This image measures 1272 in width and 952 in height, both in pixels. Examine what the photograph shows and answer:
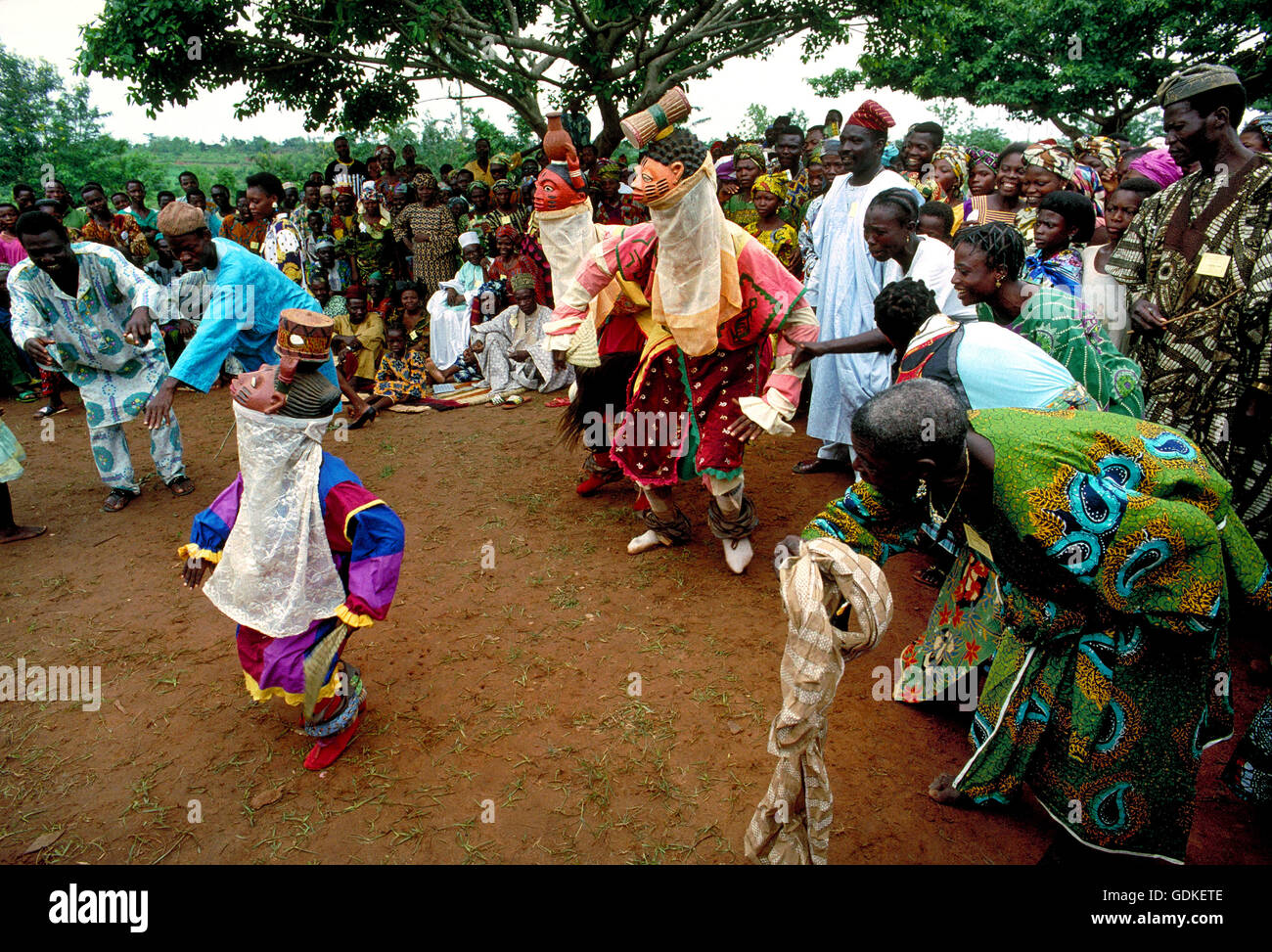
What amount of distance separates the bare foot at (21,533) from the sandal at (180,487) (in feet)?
2.77

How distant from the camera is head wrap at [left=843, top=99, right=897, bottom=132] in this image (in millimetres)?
4828

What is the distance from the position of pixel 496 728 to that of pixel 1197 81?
13.7 feet

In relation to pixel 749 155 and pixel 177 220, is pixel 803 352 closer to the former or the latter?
pixel 177 220

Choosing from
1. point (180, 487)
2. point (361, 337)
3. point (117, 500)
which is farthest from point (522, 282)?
point (117, 500)

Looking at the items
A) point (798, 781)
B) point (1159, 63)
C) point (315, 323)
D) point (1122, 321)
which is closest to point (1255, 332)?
point (1122, 321)

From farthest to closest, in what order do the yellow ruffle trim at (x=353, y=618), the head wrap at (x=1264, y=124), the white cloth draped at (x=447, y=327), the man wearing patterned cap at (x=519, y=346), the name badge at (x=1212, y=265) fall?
1. the white cloth draped at (x=447, y=327)
2. the man wearing patterned cap at (x=519, y=346)
3. the head wrap at (x=1264, y=124)
4. the name badge at (x=1212, y=265)
5. the yellow ruffle trim at (x=353, y=618)

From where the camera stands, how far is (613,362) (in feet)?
15.8

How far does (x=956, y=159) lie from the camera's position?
6.21 meters

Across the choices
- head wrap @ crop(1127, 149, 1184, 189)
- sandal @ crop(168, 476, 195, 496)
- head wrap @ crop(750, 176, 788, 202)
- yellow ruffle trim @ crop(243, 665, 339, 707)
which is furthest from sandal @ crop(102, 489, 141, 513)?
head wrap @ crop(1127, 149, 1184, 189)

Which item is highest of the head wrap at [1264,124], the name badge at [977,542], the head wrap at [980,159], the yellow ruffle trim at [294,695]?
the head wrap at [1264,124]

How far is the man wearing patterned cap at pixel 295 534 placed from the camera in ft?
8.39

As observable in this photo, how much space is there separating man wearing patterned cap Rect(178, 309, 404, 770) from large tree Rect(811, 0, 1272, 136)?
11.5m

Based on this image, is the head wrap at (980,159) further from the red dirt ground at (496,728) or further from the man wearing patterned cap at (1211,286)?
the red dirt ground at (496,728)

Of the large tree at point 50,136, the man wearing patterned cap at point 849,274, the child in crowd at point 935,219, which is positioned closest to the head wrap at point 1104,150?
the child in crowd at point 935,219
